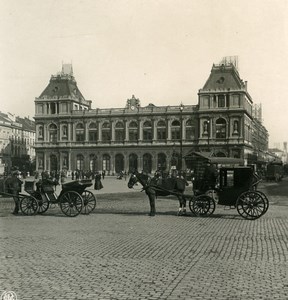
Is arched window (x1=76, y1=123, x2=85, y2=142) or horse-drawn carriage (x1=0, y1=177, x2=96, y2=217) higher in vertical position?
arched window (x1=76, y1=123, x2=85, y2=142)

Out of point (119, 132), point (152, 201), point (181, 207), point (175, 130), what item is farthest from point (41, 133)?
point (181, 207)

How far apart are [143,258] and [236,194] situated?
A: 22.3 feet

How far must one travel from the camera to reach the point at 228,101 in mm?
69188

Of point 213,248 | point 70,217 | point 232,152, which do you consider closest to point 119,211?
point 70,217

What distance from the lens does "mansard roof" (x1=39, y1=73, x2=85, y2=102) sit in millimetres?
79312

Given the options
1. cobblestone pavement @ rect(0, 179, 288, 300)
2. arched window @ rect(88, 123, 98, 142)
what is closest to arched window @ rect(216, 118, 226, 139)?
arched window @ rect(88, 123, 98, 142)

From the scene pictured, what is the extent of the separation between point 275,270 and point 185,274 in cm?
144

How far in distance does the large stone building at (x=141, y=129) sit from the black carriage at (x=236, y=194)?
53.0 meters

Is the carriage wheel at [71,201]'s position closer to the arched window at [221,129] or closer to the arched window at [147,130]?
the arched window at [221,129]

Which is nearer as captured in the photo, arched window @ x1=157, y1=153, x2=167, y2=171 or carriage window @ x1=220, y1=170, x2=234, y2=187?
carriage window @ x1=220, y1=170, x2=234, y2=187

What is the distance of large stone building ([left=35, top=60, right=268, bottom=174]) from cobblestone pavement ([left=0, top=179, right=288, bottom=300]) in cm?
5591

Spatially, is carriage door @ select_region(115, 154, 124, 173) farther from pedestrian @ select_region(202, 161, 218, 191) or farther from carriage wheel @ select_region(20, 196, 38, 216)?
pedestrian @ select_region(202, 161, 218, 191)

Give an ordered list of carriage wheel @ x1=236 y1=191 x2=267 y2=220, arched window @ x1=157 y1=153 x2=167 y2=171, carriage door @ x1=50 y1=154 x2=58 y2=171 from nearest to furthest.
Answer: carriage wheel @ x1=236 y1=191 x2=267 y2=220 → arched window @ x1=157 y1=153 x2=167 y2=171 → carriage door @ x1=50 y1=154 x2=58 y2=171

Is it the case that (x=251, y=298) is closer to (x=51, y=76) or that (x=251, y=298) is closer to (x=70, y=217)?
(x=70, y=217)
